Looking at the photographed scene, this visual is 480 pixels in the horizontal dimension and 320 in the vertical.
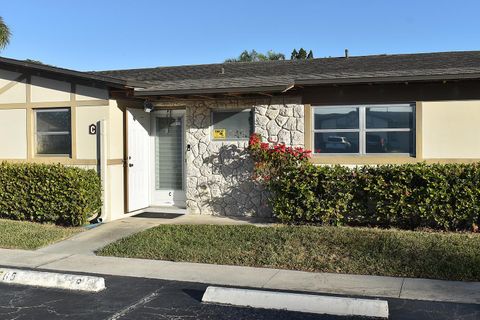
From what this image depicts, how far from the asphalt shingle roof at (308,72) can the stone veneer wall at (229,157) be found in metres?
0.62

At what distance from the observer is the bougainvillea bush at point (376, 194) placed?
977 cm

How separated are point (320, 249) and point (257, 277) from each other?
5.02 feet

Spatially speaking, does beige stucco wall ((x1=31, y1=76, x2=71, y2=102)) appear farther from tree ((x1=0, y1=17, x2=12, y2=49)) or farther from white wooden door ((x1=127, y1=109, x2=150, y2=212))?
tree ((x1=0, y1=17, x2=12, y2=49))

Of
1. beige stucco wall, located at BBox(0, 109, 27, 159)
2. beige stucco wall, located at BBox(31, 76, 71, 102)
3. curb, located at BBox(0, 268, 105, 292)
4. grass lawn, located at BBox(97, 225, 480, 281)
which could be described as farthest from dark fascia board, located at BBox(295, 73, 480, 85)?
beige stucco wall, located at BBox(0, 109, 27, 159)

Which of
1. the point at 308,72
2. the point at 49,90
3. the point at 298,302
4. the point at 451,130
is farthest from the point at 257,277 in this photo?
the point at 49,90

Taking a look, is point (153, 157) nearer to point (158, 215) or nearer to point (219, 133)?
point (158, 215)

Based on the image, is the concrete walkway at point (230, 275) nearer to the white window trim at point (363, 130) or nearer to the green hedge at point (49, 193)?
the green hedge at point (49, 193)

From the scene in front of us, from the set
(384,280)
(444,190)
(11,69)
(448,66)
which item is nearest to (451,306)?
(384,280)

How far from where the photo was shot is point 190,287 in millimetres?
7055

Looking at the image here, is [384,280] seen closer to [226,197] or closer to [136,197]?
[226,197]

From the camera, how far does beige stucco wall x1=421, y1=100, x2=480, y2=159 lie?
10.6m

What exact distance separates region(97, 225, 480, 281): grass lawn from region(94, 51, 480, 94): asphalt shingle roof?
296cm

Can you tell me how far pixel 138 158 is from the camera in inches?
500

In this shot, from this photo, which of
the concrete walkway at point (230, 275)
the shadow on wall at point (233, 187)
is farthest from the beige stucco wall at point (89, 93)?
the concrete walkway at point (230, 275)
